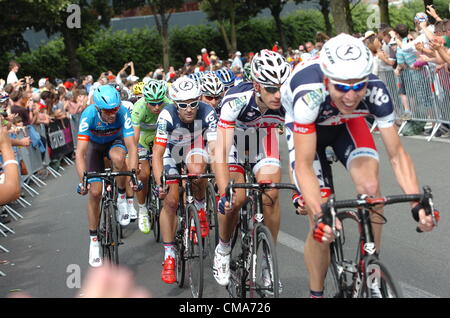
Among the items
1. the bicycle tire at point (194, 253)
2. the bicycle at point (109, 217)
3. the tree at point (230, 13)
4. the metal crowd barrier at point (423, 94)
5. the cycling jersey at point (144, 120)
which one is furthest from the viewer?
the tree at point (230, 13)

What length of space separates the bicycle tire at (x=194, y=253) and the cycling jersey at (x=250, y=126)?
0.61 meters

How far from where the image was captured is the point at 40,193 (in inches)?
563

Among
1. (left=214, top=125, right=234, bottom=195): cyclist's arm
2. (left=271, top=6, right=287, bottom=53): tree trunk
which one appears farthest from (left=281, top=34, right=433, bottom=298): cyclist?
(left=271, top=6, right=287, bottom=53): tree trunk

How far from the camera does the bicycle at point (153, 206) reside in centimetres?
898

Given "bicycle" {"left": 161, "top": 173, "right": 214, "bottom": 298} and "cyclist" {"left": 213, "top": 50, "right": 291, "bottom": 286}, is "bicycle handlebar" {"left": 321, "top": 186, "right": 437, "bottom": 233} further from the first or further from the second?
"bicycle" {"left": 161, "top": 173, "right": 214, "bottom": 298}

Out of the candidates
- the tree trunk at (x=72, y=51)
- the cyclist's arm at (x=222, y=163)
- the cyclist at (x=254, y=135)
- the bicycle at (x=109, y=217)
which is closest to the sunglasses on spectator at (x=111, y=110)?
the bicycle at (x=109, y=217)

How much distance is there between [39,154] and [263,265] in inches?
444

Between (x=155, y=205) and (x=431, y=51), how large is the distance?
6449 mm

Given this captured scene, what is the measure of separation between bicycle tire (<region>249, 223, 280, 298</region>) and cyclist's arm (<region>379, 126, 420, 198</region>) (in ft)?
3.32

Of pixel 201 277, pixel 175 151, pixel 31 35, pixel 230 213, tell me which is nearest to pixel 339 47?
pixel 230 213

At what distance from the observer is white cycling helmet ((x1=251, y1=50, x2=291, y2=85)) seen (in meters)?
5.61

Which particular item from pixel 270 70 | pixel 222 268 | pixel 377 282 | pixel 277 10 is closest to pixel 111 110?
pixel 222 268

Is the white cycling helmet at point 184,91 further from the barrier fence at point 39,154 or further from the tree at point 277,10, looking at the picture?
the tree at point 277,10

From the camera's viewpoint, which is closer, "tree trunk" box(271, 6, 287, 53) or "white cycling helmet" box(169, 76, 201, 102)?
"white cycling helmet" box(169, 76, 201, 102)
